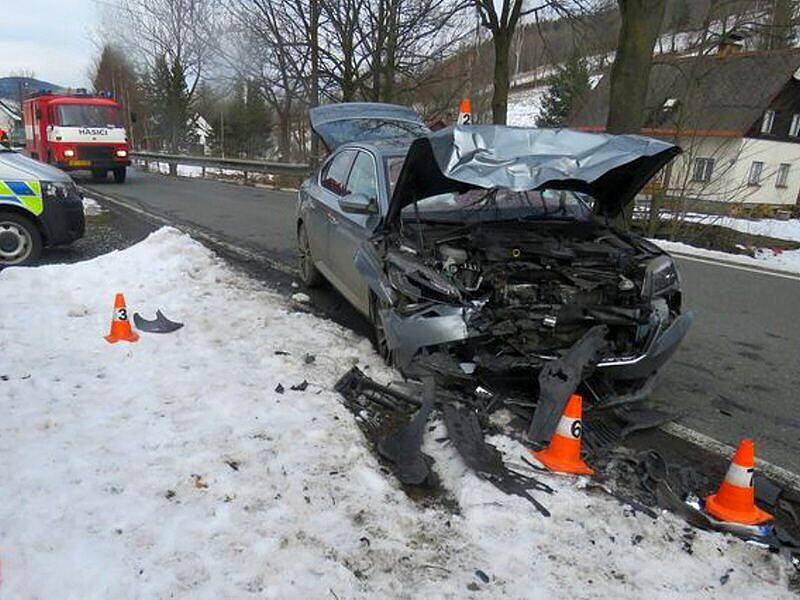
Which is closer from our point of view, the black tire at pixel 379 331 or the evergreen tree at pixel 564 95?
the black tire at pixel 379 331

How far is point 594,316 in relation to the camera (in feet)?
12.3

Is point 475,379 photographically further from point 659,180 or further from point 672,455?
point 659,180

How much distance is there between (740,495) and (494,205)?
2657 millimetres

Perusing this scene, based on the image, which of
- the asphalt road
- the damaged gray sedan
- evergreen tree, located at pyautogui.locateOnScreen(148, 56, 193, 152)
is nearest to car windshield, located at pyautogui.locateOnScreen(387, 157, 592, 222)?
the damaged gray sedan

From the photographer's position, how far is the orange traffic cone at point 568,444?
10.4ft

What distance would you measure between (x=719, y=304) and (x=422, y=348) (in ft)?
14.9

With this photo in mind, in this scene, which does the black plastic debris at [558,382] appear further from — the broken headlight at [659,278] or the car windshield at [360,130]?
the car windshield at [360,130]

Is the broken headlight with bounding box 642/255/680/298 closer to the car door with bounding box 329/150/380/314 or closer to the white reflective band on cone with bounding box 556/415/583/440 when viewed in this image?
the white reflective band on cone with bounding box 556/415/583/440

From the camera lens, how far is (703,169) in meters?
13.5

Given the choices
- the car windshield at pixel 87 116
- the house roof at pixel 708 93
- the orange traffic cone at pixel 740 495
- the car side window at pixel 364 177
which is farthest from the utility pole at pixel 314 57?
the orange traffic cone at pixel 740 495

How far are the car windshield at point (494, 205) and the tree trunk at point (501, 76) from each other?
38.8 ft

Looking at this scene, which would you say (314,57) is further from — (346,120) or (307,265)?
(307,265)

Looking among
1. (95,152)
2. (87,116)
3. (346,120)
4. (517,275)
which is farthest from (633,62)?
(87,116)

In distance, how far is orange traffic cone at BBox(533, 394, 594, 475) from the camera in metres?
3.16
